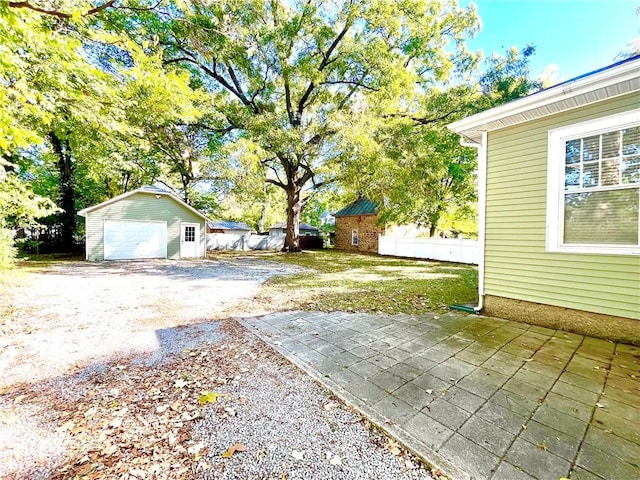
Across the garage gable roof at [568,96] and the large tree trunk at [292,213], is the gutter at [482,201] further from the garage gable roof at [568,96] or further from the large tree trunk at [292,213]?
the large tree trunk at [292,213]

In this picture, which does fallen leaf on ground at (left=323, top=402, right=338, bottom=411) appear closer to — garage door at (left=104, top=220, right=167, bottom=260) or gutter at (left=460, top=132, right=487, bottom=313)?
gutter at (left=460, top=132, right=487, bottom=313)

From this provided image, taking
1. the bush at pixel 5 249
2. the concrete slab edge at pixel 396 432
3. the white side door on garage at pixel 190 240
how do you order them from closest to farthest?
1. the concrete slab edge at pixel 396 432
2. the bush at pixel 5 249
3. the white side door on garage at pixel 190 240

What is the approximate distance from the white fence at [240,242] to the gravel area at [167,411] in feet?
59.5

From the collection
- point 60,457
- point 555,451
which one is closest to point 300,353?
point 60,457

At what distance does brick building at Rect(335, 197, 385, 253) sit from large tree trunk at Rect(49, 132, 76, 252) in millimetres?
17089

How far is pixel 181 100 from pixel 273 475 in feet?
22.7

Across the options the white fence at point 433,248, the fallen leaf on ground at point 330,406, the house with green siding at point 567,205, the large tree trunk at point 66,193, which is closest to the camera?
the fallen leaf on ground at point 330,406

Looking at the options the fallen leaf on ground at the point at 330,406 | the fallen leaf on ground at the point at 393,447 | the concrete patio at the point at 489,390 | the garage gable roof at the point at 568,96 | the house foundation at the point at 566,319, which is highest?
the garage gable roof at the point at 568,96

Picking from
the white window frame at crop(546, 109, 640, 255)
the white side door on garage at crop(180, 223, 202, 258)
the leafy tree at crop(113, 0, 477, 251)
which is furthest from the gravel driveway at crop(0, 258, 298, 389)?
the leafy tree at crop(113, 0, 477, 251)

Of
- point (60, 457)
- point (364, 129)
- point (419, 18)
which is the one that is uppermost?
point (419, 18)

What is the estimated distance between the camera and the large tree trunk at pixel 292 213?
17.0 m

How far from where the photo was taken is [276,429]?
1.98 m

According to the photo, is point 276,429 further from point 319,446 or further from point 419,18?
point 419,18

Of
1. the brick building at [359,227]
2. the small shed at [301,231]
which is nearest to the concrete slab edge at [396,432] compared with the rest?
the brick building at [359,227]
